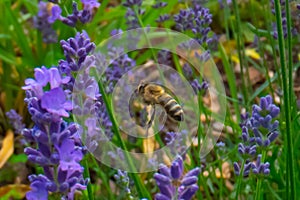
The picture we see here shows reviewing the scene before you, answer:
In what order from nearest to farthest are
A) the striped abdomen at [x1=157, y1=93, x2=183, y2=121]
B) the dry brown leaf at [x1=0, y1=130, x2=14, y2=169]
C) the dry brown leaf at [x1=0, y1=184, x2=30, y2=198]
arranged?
the striped abdomen at [x1=157, y1=93, x2=183, y2=121] → the dry brown leaf at [x1=0, y1=184, x2=30, y2=198] → the dry brown leaf at [x1=0, y1=130, x2=14, y2=169]

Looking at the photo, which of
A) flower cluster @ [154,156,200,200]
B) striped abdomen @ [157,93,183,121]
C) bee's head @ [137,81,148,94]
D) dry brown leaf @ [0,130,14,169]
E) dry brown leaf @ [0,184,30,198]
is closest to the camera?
flower cluster @ [154,156,200,200]

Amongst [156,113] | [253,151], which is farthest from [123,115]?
[253,151]

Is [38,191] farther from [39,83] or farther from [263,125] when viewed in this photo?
[263,125]

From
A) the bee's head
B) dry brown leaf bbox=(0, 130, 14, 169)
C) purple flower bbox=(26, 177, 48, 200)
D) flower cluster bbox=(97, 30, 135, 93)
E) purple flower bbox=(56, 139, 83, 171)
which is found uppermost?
Result: flower cluster bbox=(97, 30, 135, 93)

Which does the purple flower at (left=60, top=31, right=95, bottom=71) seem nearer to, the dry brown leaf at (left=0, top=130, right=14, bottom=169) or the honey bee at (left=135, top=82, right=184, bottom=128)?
the honey bee at (left=135, top=82, right=184, bottom=128)

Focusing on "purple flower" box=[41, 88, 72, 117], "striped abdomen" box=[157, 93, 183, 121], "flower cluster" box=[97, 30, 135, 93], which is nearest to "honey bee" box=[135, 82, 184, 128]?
"striped abdomen" box=[157, 93, 183, 121]

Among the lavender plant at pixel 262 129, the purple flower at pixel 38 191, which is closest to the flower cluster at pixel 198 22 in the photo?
the lavender plant at pixel 262 129

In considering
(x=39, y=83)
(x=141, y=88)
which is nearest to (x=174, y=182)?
(x=39, y=83)

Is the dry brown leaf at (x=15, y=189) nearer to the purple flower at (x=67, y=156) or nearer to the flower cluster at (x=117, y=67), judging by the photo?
the flower cluster at (x=117, y=67)
